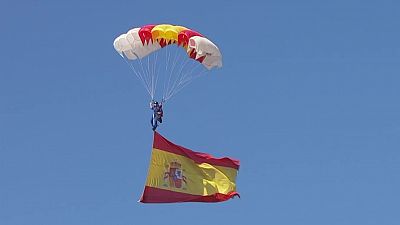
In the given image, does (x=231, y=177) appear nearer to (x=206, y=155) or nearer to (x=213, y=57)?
(x=206, y=155)

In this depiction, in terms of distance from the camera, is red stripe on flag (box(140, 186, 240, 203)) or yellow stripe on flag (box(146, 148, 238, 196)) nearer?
red stripe on flag (box(140, 186, 240, 203))

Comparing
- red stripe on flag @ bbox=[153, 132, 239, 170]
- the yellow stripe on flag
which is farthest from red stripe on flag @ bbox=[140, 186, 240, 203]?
red stripe on flag @ bbox=[153, 132, 239, 170]

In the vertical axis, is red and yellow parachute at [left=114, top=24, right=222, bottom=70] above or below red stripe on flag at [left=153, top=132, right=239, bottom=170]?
above

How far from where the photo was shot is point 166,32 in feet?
189

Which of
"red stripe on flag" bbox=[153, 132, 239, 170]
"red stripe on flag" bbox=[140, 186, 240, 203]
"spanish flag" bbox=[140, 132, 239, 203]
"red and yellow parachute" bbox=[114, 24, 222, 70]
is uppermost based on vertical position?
"red and yellow parachute" bbox=[114, 24, 222, 70]

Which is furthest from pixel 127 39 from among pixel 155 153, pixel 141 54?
pixel 155 153

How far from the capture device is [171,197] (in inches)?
2274

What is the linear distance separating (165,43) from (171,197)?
7.31 m

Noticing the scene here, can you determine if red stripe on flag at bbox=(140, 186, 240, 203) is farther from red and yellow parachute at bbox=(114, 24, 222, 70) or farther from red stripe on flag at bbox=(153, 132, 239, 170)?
red and yellow parachute at bbox=(114, 24, 222, 70)

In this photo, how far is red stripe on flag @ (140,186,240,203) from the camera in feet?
185

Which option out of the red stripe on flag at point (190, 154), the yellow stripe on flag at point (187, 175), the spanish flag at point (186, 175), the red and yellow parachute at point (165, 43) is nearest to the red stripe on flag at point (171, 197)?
the spanish flag at point (186, 175)

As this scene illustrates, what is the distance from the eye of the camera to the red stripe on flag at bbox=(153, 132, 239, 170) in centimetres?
5812

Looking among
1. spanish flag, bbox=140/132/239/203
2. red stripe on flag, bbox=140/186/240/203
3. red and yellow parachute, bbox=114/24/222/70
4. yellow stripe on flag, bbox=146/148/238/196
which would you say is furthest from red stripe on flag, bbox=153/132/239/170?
red and yellow parachute, bbox=114/24/222/70

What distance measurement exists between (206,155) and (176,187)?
2.89 m
